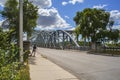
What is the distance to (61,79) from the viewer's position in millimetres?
13469

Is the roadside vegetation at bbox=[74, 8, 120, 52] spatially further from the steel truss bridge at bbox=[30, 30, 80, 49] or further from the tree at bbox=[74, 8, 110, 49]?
the steel truss bridge at bbox=[30, 30, 80, 49]

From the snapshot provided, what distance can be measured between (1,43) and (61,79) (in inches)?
340

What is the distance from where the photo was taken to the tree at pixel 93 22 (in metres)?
A: 58.0

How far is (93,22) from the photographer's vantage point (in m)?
58.5

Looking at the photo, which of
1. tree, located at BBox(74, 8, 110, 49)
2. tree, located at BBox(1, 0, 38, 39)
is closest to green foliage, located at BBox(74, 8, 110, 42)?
tree, located at BBox(74, 8, 110, 49)

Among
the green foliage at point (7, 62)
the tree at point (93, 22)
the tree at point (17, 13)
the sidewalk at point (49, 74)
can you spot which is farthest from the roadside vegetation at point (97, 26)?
the green foliage at point (7, 62)

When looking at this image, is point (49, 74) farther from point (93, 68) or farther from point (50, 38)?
point (50, 38)

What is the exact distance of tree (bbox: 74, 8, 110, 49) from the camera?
58.0 meters

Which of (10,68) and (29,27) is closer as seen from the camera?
(10,68)

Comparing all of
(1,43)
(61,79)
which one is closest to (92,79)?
(61,79)

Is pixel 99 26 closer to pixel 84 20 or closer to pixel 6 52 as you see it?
pixel 84 20

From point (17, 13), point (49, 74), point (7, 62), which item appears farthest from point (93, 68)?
point (7, 62)

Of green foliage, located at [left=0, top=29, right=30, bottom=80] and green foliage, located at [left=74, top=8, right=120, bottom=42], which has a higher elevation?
green foliage, located at [left=74, top=8, right=120, bottom=42]

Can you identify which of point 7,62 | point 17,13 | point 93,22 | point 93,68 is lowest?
point 93,68
